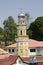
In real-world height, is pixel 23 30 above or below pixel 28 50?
above

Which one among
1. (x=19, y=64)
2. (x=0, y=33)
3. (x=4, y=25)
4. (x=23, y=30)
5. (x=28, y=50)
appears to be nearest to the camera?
(x=19, y=64)

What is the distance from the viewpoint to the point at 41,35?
64750 millimetres

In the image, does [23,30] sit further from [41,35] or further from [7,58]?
[41,35]

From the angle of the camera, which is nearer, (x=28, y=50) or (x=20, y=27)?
(x=20, y=27)

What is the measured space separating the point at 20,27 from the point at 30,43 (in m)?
6.65

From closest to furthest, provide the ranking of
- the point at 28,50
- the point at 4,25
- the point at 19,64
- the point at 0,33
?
the point at 19,64 < the point at 28,50 < the point at 0,33 < the point at 4,25

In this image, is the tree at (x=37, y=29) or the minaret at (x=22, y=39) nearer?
A: the minaret at (x=22, y=39)

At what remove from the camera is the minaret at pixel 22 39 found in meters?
45.0

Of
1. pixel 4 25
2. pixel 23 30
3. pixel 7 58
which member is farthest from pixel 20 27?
pixel 4 25

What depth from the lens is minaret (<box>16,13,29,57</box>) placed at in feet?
148

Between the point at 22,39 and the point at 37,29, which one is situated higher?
the point at 22,39

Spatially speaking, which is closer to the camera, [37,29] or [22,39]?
[22,39]

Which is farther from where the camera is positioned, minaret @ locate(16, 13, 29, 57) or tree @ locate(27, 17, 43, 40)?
tree @ locate(27, 17, 43, 40)

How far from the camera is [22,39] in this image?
4562 centimetres
